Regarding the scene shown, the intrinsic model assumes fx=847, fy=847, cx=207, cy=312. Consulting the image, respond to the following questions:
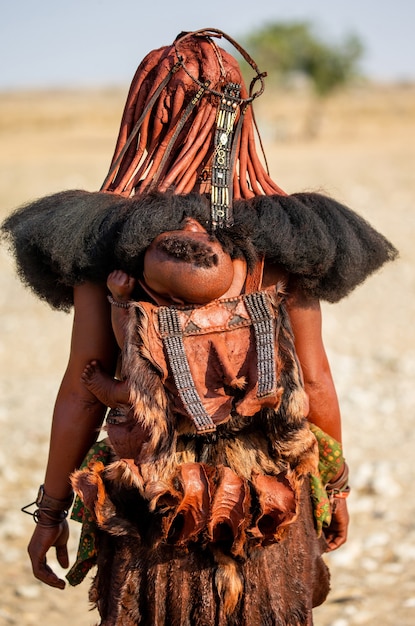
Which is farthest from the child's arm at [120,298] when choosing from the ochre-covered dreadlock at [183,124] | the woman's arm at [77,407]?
the ochre-covered dreadlock at [183,124]

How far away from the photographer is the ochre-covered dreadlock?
2.05 meters

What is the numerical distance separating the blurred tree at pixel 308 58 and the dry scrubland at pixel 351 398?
1520cm

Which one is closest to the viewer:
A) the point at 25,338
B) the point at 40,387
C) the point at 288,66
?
the point at 40,387

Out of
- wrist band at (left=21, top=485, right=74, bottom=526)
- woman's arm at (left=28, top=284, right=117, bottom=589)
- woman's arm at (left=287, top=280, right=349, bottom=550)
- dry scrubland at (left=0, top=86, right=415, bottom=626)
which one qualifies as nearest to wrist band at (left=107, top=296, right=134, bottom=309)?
woman's arm at (left=28, top=284, right=117, bottom=589)

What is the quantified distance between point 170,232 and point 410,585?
2.83 meters

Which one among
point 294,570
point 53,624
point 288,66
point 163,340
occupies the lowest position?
point 53,624

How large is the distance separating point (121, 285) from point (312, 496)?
73 cm

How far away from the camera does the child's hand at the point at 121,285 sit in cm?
190

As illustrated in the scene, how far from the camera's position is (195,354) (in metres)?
1.86

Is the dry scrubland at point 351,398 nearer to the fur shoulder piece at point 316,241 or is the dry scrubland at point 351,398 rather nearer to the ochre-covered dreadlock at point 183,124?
the fur shoulder piece at point 316,241

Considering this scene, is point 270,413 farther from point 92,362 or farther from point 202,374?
point 92,362

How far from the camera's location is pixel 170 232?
6.07ft

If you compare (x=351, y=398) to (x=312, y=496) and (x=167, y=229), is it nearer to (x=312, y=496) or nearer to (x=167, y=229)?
(x=312, y=496)

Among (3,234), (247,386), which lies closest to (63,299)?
(3,234)
